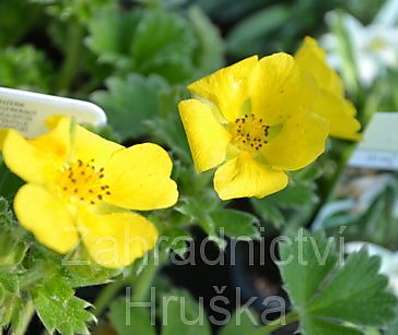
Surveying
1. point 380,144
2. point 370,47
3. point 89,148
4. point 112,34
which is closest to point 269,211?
point 380,144

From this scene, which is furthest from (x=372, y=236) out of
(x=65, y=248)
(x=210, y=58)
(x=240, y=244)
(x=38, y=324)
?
(x=65, y=248)

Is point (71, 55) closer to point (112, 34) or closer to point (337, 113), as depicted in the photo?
point (112, 34)

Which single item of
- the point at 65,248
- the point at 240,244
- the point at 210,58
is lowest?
the point at 240,244

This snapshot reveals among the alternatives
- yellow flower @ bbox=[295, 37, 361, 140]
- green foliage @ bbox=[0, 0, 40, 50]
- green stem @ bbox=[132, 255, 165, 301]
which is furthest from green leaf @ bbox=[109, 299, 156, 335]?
green foliage @ bbox=[0, 0, 40, 50]

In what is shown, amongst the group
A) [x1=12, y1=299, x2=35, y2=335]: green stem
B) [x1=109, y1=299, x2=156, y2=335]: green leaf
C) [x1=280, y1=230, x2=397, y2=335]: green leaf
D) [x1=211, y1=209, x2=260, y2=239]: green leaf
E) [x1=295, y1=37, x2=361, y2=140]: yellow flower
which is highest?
[x1=295, y1=37, x2=361, y2=140]: yellow flower

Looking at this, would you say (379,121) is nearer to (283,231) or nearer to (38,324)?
(283,231)

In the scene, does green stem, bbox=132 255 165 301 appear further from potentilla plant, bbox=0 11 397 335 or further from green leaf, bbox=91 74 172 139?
green leaf, bbox=91 74 172 139
